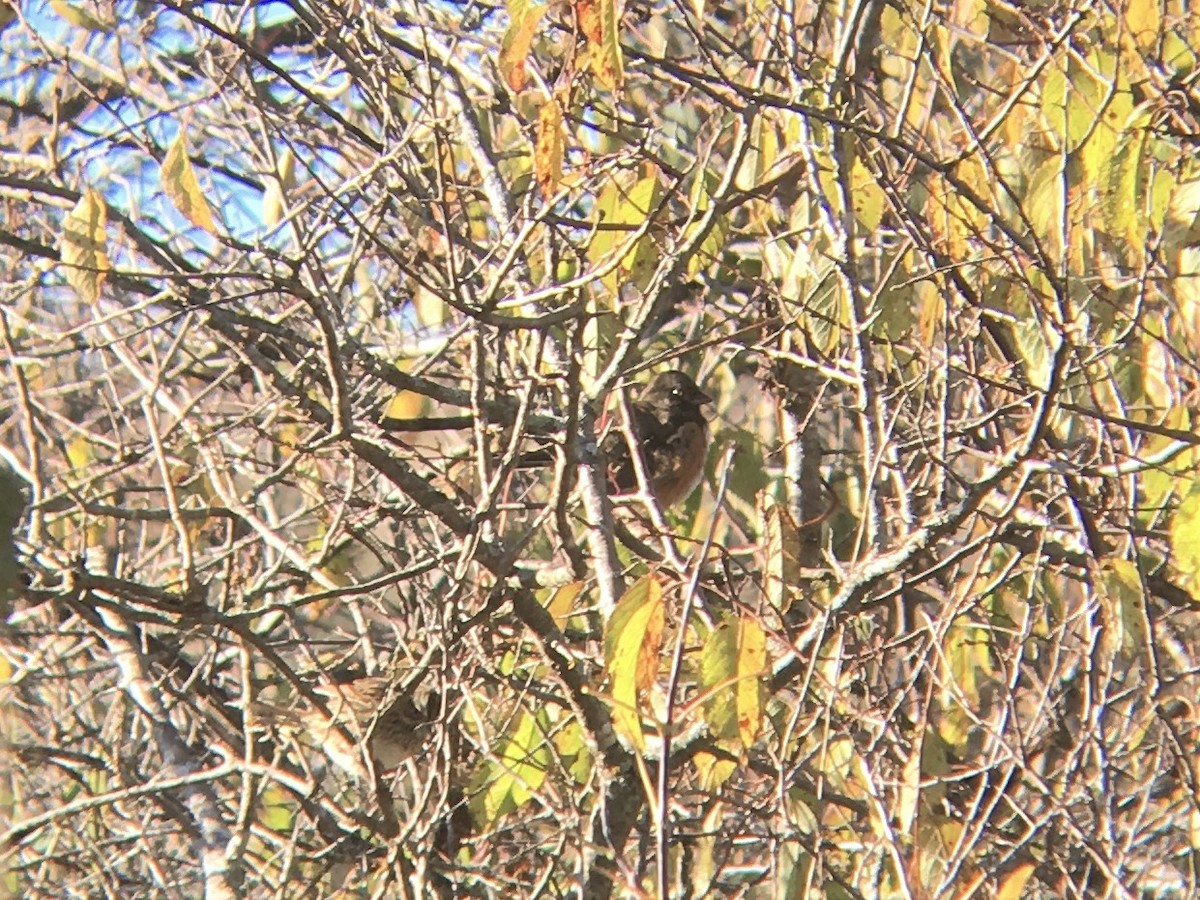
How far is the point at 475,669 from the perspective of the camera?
13.6 ft

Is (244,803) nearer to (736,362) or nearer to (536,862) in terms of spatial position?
(536,862)

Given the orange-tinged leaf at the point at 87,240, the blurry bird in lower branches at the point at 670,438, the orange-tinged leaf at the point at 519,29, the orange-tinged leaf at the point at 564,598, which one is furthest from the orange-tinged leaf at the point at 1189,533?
the blurry bird in lower branches at the point at 670,438

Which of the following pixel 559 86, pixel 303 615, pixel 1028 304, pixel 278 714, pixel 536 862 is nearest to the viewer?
pixel 559 86

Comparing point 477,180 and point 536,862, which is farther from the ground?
point 477,180

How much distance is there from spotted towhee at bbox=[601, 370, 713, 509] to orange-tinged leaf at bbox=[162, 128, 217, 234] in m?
3.40

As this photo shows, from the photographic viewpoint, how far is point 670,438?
22.5 ft

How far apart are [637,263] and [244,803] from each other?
1.84 metres

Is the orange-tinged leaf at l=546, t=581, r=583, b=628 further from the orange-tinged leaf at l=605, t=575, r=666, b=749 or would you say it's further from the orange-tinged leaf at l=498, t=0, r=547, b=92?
the orange-tinged leaf at l=498, t=0, r=547, b=92

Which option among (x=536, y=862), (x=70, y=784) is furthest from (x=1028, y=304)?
(x=70, y=784)

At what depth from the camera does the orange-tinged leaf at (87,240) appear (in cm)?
312

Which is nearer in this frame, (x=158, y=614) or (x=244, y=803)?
(x=158, y=614)

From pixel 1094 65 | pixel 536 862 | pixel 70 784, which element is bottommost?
pixel 70 784

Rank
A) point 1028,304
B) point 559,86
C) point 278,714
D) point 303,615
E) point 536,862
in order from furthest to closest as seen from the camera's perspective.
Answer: point 303,615
point 536,862
point 278,714
point 1028,304
point 559,86

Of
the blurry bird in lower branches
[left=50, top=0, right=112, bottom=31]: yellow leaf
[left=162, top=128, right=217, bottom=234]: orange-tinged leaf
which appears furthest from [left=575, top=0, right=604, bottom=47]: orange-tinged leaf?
the blurry bird in lower branches
